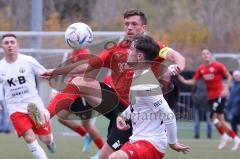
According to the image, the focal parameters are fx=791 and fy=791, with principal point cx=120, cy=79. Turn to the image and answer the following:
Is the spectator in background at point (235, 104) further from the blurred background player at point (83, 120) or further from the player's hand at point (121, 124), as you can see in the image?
the player's hand at point (121, 124)

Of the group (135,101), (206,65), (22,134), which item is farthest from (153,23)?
(135,101)

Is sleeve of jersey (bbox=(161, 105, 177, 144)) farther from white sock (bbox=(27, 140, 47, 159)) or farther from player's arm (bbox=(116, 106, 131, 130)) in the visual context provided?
white sock (bbox=(27, 140, 47, 159))

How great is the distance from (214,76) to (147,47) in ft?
32.2

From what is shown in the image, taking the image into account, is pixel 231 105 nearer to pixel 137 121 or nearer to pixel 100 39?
pixel 100 39

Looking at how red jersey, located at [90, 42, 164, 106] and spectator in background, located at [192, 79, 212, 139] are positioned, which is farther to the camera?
spectator in background, located at [192, 79, 212, 139]

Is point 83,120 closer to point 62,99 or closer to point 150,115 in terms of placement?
point 62,99

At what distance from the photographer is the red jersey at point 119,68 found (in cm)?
898

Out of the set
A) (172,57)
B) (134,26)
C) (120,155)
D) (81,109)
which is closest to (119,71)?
(134,26)

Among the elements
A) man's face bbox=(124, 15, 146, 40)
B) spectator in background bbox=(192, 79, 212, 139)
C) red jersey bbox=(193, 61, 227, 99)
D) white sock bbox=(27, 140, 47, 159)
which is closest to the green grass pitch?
red jersey bbox=(193, 61, 227, 99)

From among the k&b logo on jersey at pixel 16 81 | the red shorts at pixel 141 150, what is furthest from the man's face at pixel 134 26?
the k&b logo on jersey at pixel 16 81

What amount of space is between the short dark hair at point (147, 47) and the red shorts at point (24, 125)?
3.68 meters

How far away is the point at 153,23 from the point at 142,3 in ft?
7.37

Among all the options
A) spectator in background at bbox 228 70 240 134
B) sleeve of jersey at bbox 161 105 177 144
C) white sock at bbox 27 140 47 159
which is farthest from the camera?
spectator in background at bbox 228 70 240 134

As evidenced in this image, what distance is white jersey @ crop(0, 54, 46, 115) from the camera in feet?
37.8
